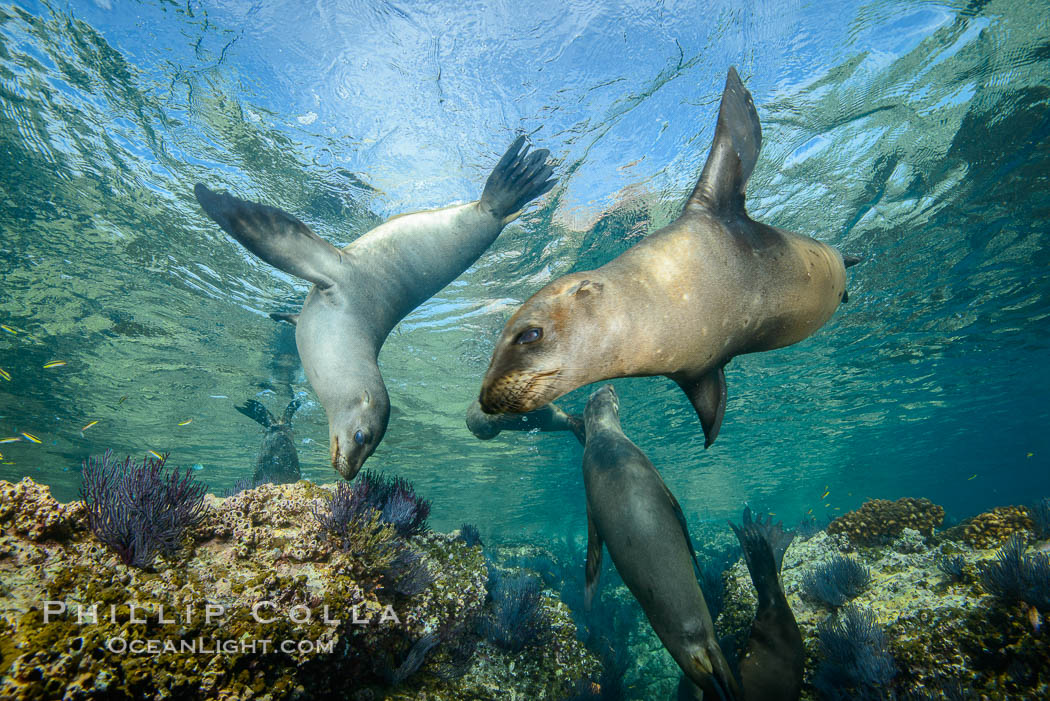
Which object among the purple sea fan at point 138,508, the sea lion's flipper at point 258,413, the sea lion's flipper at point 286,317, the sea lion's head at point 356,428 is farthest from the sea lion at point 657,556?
the sea lion's flipper at point 258,413

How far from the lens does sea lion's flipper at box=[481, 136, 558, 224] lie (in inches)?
199

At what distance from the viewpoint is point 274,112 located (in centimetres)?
643

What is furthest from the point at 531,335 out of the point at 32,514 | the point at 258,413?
the point at 258,413

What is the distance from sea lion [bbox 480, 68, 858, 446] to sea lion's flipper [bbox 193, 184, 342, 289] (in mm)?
2813

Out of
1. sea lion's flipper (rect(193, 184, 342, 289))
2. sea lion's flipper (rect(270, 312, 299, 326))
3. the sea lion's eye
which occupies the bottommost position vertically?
the sea lion's eye

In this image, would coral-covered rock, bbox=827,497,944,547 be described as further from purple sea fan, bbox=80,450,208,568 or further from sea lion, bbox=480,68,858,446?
purple sea fan, bbox=80,450,208,568

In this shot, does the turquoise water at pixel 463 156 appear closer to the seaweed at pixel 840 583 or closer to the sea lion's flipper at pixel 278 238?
the sea lion's flipper at pixel 278 238

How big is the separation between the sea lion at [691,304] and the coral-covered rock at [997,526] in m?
5.74

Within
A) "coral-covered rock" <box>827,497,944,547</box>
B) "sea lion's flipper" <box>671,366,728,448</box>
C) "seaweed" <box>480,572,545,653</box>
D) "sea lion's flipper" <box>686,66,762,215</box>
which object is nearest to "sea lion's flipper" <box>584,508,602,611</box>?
"seaweed" <box>480,572,545,653</box>

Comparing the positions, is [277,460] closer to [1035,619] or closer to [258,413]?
[258,413]

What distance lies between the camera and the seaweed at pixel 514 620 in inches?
168

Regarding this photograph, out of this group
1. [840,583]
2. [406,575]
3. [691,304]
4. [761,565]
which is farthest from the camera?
[840,583]

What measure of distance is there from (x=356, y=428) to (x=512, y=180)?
3567mm

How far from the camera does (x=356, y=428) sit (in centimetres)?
328
